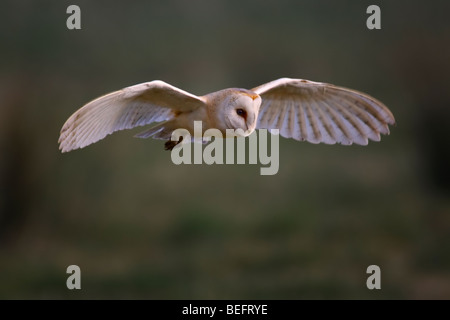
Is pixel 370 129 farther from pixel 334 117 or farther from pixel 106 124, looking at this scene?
pixel 106 124

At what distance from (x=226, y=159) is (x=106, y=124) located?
420 millimetres

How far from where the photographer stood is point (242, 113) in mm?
2594

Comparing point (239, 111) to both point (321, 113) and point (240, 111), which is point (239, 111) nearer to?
point (240, 111)

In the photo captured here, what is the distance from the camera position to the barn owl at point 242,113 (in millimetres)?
2570

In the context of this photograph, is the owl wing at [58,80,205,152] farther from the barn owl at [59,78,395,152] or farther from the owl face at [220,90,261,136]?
the owl face at [220,90,261,136]

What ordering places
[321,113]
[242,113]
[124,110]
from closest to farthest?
[242,113] < [124,110] < [321,113]

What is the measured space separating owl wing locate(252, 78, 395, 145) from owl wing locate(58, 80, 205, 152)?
0.31m

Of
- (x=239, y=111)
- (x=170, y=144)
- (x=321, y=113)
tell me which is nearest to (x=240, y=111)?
(x=239, y=111)

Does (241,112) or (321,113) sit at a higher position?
(321,113)

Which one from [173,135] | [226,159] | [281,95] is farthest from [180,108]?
[281,95]

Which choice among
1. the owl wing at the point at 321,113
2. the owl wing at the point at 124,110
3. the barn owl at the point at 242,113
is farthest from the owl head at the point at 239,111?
the owl wing at the point at 321,113

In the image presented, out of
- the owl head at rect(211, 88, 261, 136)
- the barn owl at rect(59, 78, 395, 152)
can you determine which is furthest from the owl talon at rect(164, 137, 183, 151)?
the owl head at rect(211, 88, 261, 136)

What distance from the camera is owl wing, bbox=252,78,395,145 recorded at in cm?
290

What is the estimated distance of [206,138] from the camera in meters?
2.78
